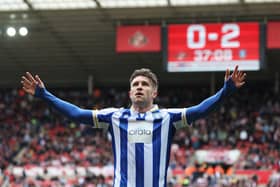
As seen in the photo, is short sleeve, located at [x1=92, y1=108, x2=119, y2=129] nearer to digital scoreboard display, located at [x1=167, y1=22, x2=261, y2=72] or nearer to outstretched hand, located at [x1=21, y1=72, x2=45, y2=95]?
outstretched hand, located at [x1=21, y1=72, x2=45, y2=95]

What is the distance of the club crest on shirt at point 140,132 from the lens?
5.80 meters

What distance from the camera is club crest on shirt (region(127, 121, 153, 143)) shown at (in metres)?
5.80

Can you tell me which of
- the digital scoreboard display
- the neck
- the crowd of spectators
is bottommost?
the crowd of spectators

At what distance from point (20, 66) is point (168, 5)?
1154cm

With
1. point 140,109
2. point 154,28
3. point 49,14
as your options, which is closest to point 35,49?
point 49,14

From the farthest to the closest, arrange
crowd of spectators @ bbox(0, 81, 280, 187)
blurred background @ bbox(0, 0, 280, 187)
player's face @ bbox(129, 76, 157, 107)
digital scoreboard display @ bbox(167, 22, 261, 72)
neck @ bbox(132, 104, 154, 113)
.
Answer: crowd of spectators @ bbox(0, 81, 280, 187) < blurred background @ bbox(0, 0, 280, 187) < digital scoreboard display @ bbox(167, 22, 261, 72) < neck @ bbox(132, 104, 154, 113) < player's face @ bbox(129, 76, 157, 107)

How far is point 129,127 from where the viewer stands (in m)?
5.84

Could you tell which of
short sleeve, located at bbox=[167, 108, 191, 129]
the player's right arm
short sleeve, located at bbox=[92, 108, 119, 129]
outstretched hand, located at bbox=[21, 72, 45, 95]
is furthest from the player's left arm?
outstretched hand, located at bbox=[21, 72, 45, 95]

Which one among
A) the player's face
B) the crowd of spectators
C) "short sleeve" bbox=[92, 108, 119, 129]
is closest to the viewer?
the player's face

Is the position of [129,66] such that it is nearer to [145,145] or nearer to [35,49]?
[35,49]

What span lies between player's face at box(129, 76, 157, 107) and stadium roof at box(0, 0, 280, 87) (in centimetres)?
2329

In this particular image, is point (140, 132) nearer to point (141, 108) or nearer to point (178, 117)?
point (141, 108)

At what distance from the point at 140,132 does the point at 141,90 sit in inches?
13.6

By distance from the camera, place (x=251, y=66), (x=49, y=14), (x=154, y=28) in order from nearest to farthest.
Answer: (x=251, y=66) < (x=154, y=28) < (x=49, y=14)
